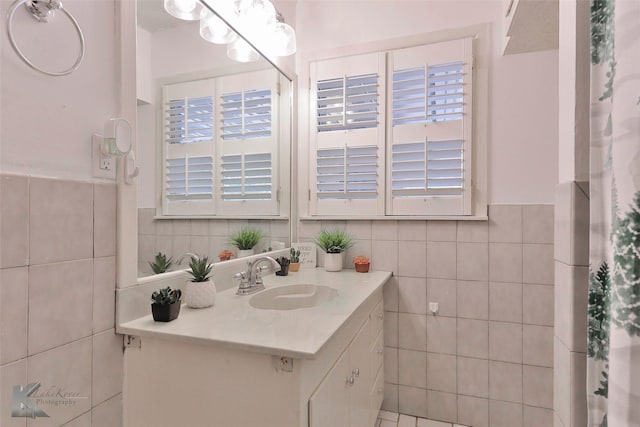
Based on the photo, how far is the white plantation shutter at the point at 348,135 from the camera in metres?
2.00

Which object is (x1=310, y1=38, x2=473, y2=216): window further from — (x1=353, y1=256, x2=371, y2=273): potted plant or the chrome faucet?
the chrome faucet

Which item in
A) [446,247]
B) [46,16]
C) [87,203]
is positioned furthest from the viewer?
[446,247]

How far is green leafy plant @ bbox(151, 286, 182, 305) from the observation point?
104 cm

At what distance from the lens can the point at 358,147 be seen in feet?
6.68

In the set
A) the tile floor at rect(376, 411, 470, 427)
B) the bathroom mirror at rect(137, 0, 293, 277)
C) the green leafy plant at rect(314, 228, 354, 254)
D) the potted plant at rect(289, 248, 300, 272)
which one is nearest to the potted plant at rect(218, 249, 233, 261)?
the bathroom mirror at rect(137, 0, 293, 277)

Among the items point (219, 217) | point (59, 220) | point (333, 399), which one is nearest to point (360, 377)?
point (333, 399)

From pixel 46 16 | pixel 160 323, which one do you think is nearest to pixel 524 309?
pixel 160 323

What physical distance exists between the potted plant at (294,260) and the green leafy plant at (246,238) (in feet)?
0.93

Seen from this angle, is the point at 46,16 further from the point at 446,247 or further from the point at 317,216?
the point at 446,247

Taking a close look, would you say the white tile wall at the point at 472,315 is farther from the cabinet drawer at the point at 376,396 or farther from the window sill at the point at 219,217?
the window sill at the point at 219,217

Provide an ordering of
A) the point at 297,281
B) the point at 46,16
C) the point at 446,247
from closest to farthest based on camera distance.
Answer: the point at 46,16 → the point at 297,281 → the point at 446,247

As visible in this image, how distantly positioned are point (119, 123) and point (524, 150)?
1.90m

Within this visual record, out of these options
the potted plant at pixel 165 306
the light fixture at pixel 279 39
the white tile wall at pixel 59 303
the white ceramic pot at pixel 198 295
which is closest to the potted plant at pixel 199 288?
the white ceramic pot at pixel 198 295

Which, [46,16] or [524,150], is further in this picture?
[524,150]
